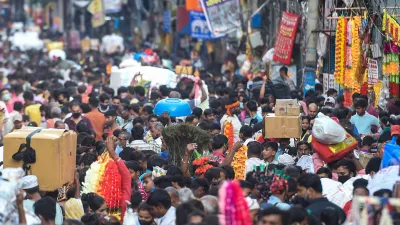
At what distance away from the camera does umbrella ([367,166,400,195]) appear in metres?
9.20

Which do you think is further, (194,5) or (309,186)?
(194,5)

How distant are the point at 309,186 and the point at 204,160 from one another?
2.89 m

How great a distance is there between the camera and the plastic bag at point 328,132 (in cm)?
1140

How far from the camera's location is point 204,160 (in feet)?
39.1

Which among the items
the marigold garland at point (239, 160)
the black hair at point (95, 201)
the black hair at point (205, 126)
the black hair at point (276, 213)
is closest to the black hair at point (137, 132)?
the black hair at point (205, 126)

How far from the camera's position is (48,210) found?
8.96 meters

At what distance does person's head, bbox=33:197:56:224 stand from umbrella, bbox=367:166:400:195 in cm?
259

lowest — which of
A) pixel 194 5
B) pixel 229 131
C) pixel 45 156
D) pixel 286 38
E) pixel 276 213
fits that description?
pixel 229 131

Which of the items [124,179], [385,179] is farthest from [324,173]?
[124,179]

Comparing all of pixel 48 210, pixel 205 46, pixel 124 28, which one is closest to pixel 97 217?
pixel 48 210

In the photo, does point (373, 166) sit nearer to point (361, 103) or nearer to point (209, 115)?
point (361, 103)

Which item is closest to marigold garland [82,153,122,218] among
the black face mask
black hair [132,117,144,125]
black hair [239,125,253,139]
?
black hair [239,125,253,139]

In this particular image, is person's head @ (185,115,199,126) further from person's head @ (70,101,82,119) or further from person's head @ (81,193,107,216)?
person's head @ (81,193,107,216)

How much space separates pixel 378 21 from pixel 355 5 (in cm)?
139
